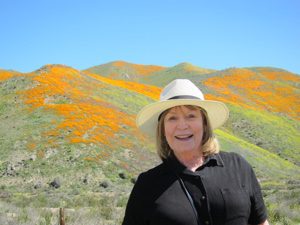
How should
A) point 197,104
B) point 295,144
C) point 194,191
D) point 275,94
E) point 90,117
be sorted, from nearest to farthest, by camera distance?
point 194,191, point 197,104, point 90,117, point 295,144, point 275,94

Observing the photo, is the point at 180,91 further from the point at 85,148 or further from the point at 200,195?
the point at 85,148

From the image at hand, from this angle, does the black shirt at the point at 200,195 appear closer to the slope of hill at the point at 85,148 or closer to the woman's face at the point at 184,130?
the woman's face at the point at 184,130

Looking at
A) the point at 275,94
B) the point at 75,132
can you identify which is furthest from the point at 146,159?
the point at 275,94

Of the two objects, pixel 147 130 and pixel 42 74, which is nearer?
pixel 147 130

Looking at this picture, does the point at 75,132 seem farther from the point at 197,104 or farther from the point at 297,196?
the point at 197,104

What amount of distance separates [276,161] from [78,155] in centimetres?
1883

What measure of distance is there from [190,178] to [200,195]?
0.14 metres

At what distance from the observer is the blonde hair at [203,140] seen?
10.2ft

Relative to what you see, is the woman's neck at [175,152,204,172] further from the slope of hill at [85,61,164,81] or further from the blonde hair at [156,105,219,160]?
the slope of hill at [85,61,164,81]

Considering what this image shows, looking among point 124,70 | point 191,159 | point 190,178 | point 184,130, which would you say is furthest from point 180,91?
point 124,70

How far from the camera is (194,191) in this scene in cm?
282

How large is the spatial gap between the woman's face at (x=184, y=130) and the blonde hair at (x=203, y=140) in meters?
0.05

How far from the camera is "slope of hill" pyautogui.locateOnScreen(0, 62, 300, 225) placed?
16453mm

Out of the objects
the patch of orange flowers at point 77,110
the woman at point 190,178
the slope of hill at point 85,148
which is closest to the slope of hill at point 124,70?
the slope of hill at point 85,148
